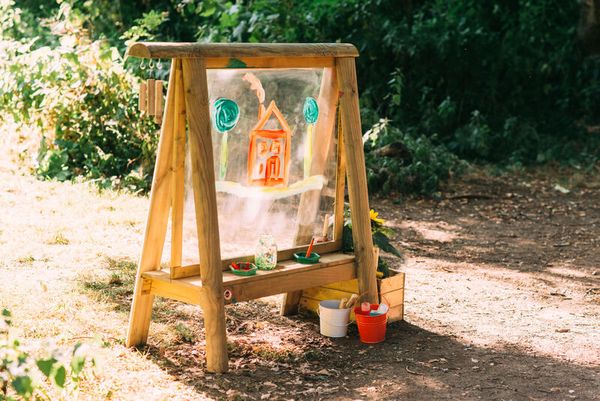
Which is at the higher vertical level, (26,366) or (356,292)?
(26,366)

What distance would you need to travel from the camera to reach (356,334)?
5133mm

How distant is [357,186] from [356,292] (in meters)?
0.66

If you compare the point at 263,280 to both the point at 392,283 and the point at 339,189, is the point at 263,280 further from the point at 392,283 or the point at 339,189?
the point at 392,283

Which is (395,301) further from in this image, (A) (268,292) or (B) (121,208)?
(B) (121,208)

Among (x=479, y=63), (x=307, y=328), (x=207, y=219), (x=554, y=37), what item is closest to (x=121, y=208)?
(x=307, y=328)

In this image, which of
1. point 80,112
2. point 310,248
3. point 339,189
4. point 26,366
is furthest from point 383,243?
point 80,112

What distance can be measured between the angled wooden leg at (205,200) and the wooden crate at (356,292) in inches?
45.9

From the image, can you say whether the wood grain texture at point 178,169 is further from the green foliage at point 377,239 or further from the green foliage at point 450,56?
the green foliage at point 450,56

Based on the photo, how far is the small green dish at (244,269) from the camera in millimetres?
4523

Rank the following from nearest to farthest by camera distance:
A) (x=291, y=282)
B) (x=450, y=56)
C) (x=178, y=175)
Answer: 1. (x=178, y=175)
2. (x=291, y=282)
3. (x=450, y=56)

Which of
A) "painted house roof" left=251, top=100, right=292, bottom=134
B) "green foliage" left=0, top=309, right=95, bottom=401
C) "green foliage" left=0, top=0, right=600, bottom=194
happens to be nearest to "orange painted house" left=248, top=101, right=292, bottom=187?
"painted house roof" left=251, top=100, right=292, bottom=134

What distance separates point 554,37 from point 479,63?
1.13 metres

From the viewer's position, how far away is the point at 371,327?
193 inches

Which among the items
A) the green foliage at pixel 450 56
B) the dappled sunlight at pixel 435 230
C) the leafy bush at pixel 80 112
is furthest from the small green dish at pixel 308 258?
the green foliage at pixel 450 56
